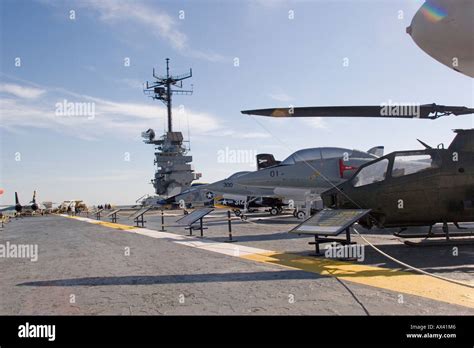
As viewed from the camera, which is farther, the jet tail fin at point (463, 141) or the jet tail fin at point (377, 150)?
the jet tail fin at point (377, 150)

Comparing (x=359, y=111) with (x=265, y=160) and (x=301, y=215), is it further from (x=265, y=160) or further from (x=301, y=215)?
(x=265, y=160)

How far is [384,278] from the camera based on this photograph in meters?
6.33

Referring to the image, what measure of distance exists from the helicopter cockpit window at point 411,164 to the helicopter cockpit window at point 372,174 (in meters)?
0.28

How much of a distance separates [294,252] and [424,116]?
4.48m

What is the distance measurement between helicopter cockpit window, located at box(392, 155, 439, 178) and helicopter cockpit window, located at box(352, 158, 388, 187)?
276 millimetres

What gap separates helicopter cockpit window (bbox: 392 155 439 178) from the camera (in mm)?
9484

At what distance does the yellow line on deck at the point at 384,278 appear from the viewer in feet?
16.9

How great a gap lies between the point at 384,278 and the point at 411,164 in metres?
4.38

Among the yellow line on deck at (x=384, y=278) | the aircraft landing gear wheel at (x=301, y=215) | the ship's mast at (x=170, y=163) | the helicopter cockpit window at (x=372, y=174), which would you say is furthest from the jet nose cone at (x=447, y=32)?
the ship's mast at (x=170, y=163)

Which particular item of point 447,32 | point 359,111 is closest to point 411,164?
point 359,111

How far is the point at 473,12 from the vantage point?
4309mm

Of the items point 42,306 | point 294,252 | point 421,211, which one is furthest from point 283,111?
point 42,306

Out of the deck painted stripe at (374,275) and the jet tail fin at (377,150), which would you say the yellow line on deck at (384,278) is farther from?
the jet tail fin at (377,150)
